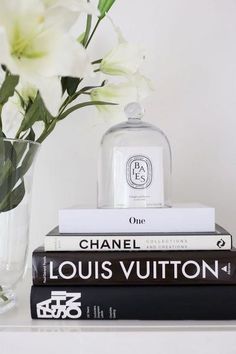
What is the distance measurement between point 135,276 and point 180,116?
0.42 meters

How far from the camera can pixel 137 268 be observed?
0.60 meters

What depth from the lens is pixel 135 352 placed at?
21.4 inches

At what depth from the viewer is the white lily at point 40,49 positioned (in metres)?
0.52

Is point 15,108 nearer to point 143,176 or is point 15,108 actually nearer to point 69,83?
point 69,83

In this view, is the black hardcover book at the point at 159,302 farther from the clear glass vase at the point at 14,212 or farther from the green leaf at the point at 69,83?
→ the green leaf at the point at 69,83

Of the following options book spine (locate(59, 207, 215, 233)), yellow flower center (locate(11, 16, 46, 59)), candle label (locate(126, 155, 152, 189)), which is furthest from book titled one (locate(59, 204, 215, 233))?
yellow flower center (locate(11, 16, 46, 59))

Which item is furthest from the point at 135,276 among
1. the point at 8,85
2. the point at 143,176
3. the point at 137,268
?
the point at 8,85

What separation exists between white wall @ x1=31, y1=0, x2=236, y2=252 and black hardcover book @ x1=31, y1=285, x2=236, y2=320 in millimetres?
343

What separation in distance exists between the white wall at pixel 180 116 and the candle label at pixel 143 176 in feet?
0.62

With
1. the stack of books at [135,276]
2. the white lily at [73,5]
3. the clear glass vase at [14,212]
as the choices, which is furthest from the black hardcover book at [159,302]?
the white lily at [73,5]

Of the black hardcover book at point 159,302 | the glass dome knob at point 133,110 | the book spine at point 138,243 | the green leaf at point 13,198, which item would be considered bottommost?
the black hardcover book at point 159,302

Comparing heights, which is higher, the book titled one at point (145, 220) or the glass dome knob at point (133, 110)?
the glass dome knob at point (133, 110)

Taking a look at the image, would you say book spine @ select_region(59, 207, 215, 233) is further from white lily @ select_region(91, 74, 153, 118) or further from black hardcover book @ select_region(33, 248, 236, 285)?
white lily @ select_region(91, 74, 153, 118)

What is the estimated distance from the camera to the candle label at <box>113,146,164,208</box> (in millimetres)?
731
